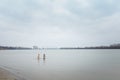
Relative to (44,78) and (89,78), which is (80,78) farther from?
(44,78)

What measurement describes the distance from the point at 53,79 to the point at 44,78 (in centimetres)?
113

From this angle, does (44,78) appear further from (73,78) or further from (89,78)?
(89,78)

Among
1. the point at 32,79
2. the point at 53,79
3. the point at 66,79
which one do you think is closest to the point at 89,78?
the point at 66,79

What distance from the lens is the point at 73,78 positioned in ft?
57.3

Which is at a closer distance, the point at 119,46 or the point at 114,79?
the point at 114,79

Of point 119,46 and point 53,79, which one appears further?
point 119,46

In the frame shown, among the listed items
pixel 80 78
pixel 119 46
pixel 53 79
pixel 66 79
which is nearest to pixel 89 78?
pixel 80 78

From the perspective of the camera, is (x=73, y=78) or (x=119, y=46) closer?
(x=73, y=78)

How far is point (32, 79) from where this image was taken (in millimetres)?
16688

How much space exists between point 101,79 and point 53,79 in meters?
5.34

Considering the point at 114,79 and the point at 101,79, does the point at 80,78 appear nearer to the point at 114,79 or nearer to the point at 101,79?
the point at 101,79

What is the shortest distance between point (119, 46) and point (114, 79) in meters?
168

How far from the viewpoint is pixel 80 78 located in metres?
17.6

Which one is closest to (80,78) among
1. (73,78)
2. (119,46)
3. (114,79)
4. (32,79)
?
(73,78)
